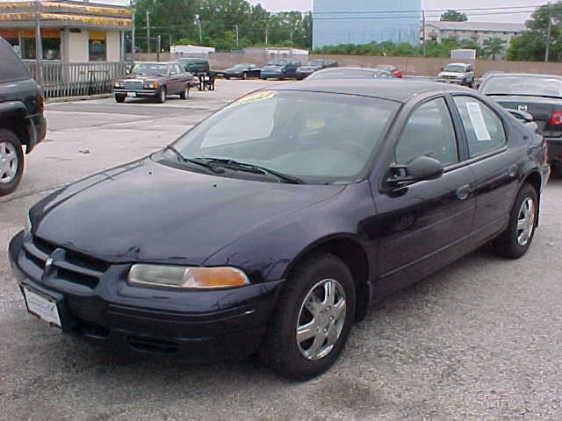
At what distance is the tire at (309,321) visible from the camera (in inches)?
128

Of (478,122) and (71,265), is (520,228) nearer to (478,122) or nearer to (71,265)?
(478,122)

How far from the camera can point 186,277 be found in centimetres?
303

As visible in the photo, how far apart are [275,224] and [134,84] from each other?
21.0m

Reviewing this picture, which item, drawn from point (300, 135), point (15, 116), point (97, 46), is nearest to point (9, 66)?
point (15, 116)

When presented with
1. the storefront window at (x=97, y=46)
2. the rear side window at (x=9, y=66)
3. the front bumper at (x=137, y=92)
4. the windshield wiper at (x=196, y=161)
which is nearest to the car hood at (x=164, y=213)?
the windshield wiper at (x=196, y=161)

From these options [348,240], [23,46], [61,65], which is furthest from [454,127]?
[23,46]

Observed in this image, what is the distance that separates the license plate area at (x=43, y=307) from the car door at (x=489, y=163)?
289 centimetres

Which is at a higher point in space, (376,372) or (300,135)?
(300,135)

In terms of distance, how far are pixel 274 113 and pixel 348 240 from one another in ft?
4.36

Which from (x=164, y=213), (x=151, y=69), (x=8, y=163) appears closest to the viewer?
(x=164, y=213)

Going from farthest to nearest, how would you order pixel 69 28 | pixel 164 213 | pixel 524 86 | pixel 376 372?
pixel 69 28
pixel 524 86
pixel 376 372
pixel 164 213

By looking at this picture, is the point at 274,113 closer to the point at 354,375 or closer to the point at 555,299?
the point at 354,375

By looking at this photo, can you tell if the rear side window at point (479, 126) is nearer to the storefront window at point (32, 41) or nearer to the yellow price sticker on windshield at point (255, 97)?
the yellow price sticker on windshield at point (255, 97)

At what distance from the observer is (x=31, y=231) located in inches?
142
